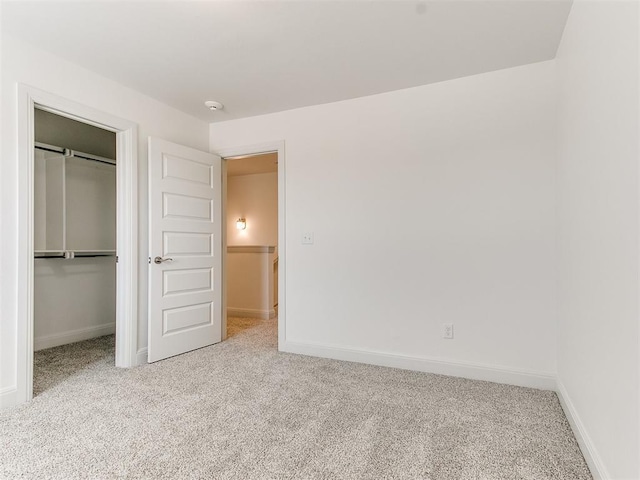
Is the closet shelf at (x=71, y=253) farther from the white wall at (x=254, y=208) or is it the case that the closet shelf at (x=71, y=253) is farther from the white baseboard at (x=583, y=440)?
the white baseboard at (x=583, y=440)

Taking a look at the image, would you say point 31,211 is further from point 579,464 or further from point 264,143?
point 579,464

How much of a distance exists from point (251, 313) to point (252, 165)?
7.90 ft

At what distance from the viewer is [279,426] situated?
6.42 ft

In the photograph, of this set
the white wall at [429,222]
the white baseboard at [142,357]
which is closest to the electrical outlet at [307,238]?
the white wall at [429,222]

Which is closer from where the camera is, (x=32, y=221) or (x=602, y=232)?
(x=602, y=232)

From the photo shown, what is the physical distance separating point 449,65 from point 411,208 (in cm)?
110

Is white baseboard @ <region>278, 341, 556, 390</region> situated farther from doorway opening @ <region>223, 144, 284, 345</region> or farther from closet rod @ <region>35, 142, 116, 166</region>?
closet rod @ <region>35, 142, 116, 166</region>

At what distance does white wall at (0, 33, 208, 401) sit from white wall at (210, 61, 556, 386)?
1270mm

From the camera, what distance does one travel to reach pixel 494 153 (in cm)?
269

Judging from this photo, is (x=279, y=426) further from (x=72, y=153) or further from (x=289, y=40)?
(x=72, y=153)

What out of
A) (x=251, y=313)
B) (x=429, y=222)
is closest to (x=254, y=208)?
(x=251, y=313)

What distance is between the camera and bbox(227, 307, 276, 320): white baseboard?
5037 millimetres

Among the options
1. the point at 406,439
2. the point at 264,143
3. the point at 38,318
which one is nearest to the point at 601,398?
the point at 406,439

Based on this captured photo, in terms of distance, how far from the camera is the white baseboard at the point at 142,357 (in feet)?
10.1
